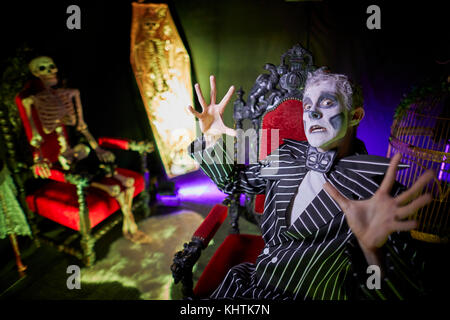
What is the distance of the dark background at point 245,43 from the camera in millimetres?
2615

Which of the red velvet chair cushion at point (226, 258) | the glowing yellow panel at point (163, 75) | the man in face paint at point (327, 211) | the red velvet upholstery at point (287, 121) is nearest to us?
the man in face paint at point (327, 211)

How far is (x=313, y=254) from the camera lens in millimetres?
1244

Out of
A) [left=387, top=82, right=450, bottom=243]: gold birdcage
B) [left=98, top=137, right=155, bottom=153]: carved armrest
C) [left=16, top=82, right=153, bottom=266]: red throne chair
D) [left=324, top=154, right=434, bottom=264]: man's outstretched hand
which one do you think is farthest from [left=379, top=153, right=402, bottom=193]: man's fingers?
[left=98, top=137, right=155, bottom=153]: carved armrest

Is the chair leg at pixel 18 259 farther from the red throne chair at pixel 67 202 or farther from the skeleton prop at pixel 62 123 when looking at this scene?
the skeleton prop at pixel 62 123

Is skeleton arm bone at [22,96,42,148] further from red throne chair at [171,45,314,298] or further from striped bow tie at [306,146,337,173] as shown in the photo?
striped bow tie at [306,146,337,173]

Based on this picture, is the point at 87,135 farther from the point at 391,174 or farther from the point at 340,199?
the point at 391,174

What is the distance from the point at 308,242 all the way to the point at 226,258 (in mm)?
707

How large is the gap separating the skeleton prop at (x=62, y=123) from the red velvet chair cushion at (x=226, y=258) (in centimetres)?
142

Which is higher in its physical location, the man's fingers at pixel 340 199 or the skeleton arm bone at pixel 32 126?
the skeleton arm bone at pixel 32 126

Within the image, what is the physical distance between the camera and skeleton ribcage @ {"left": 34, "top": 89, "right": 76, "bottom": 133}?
256 centimetres

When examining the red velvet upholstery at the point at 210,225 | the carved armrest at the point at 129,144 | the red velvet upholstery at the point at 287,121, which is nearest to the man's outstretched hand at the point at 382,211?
the red velvet upholstery at the point at 287,121

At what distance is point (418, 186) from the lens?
90 cm

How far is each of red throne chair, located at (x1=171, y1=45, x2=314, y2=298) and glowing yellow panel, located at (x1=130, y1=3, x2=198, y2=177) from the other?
6.66 feet
